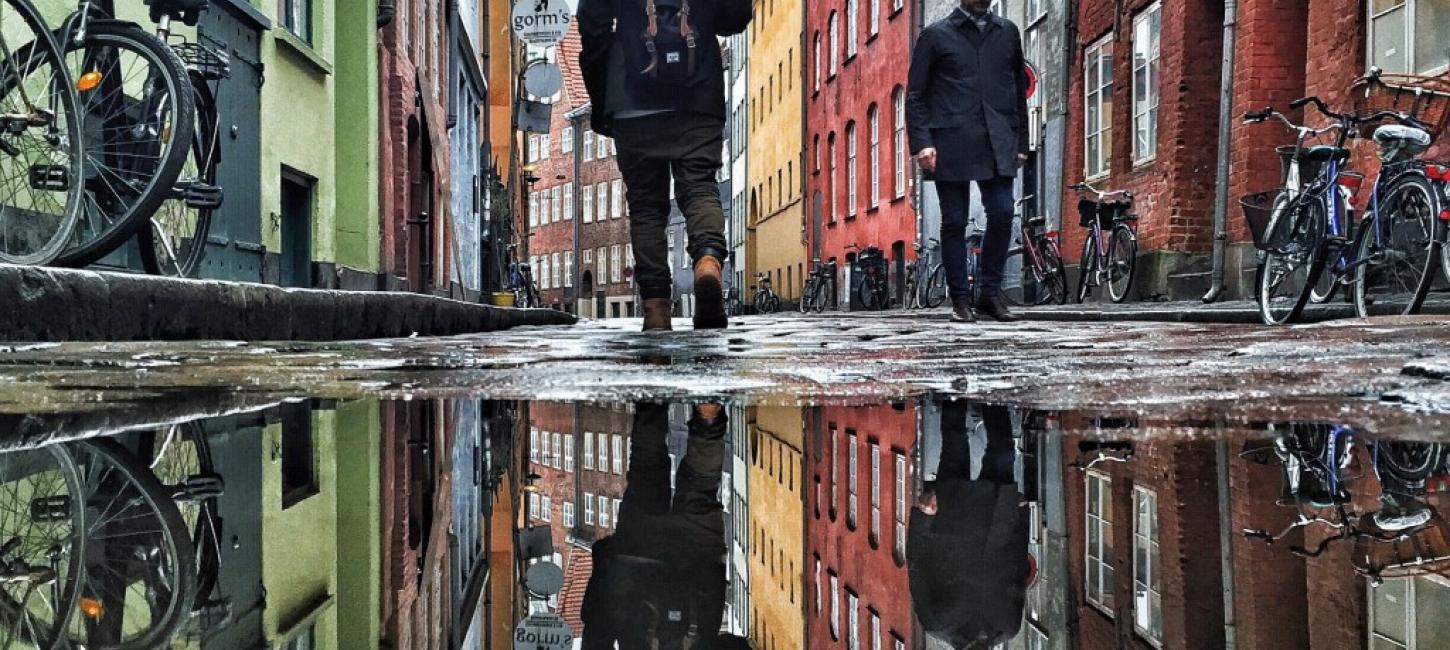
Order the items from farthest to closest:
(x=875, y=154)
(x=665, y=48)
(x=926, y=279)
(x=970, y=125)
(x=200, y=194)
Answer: (x=875, y=154) → (x=926, y=279) → (x=970, y=125) → (x=665, y=48) → (x=200, y=194)

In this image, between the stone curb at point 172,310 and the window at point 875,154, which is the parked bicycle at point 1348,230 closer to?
the stone curb at point 172,310

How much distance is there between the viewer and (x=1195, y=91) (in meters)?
14.0

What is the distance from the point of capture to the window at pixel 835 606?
1.12 m

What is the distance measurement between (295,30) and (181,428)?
926 centimetres

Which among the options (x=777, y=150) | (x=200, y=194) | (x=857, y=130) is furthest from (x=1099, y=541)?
(x=777, y=150)

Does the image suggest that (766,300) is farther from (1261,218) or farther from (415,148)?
(1261,218)

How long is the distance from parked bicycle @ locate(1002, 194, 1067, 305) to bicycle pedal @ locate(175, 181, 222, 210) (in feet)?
37.2

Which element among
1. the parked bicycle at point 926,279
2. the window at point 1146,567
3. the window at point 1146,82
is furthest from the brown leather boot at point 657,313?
the parked bicycle at point 926,279

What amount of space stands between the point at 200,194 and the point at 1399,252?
5139 mm

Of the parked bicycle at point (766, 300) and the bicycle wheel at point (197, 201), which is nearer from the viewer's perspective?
the bicycle wheel at point (197, 201)

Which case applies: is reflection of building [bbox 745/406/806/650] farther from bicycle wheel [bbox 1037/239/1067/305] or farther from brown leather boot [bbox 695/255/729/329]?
bicycle wheel [bbox 1037/239/1067/305]

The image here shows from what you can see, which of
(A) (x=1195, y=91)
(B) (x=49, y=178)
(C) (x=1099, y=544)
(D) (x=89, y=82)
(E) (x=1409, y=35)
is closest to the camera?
(C) (x=1099, y=544)

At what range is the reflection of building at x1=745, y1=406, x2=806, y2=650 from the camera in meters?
1.18

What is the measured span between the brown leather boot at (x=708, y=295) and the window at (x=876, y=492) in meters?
4.67
